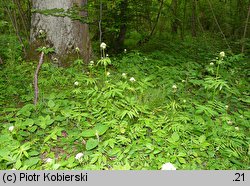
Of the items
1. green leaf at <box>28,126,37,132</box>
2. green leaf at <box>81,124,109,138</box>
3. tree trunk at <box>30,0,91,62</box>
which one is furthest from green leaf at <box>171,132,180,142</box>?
tree trunk at <box>30,0,91,62</box>

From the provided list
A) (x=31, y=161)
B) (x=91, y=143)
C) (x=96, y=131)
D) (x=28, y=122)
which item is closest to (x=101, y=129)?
(x=96, y=131)

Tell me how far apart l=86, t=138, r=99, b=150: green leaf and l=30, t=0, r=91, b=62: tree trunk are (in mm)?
2481

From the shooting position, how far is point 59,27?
440 cm

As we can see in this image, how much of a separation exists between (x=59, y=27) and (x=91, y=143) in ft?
A: 9.05

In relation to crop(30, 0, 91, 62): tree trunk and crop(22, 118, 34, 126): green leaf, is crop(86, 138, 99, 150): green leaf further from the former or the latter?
crop(30, 0, 91, 62): tree trunk

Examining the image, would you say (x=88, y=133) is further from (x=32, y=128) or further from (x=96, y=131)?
(x=32, y=128)

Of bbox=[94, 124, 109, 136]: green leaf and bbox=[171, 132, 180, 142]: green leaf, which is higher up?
bbox=[94, 124, 109, 136]: green leaf

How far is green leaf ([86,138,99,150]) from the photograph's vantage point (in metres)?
2.41

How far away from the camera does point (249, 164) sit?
2400 mm

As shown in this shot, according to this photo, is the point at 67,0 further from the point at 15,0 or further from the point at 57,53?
the point at 15,0

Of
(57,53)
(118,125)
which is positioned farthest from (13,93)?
A: (118,125)

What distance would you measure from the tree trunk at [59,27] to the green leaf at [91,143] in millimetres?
2481

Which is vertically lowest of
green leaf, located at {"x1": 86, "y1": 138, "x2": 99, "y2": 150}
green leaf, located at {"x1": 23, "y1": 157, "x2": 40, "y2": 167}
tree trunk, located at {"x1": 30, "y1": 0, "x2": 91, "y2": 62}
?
green leaf, located at {"x1": 23, "y1": 157, "x2": 40, "y2": 167}

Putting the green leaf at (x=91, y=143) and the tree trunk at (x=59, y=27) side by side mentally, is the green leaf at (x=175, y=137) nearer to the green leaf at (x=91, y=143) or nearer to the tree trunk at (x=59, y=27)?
the green leaf at (x=91, y=143)
